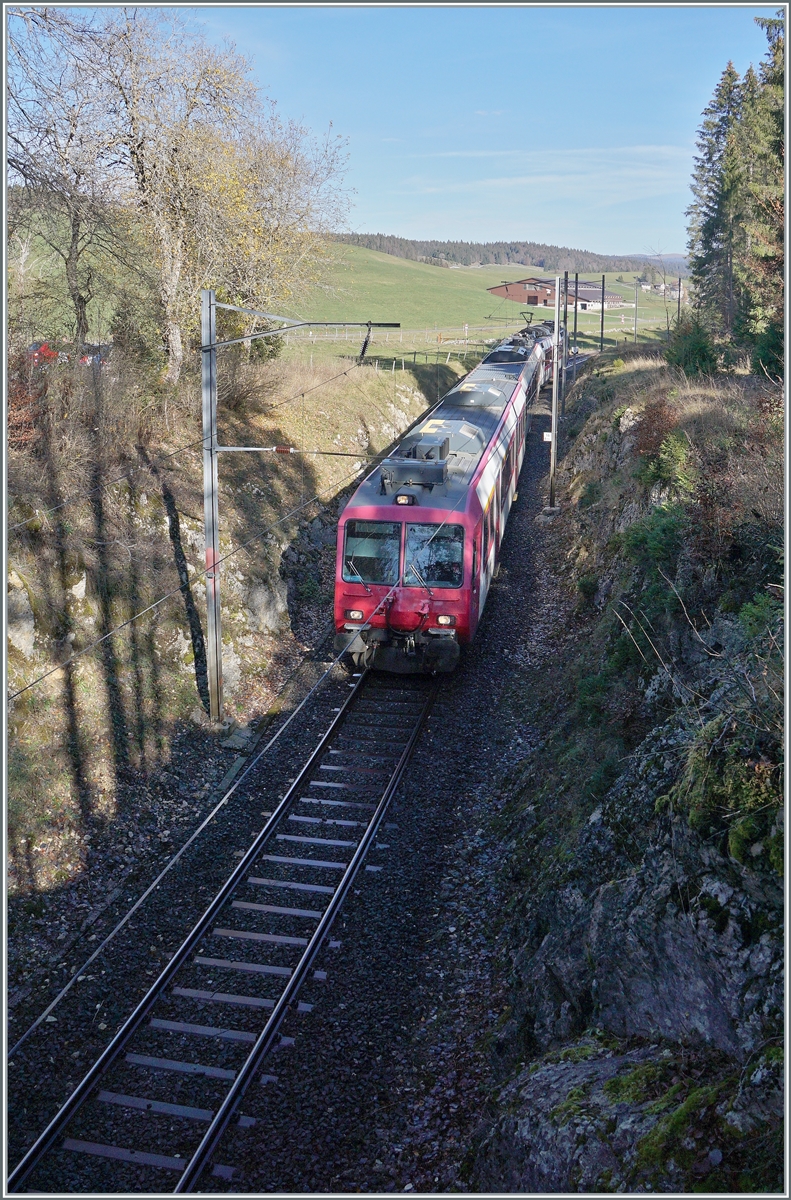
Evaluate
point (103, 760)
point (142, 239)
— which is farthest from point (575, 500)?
point (103, 760)

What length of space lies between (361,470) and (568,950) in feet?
64.9

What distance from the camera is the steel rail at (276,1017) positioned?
6.39 metres

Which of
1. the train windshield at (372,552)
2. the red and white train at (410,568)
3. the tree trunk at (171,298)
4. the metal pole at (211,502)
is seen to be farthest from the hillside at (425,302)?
the metal pole at (211,502)

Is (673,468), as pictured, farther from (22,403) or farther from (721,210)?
(721,210)

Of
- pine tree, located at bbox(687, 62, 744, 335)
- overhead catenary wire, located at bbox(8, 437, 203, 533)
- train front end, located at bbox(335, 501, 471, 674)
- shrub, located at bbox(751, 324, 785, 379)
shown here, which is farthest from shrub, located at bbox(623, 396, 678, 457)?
pine tree, located at bbox(687, 62, 744, 335)

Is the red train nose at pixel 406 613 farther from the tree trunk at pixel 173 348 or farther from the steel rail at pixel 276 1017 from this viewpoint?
the tree trunk at pixel 173 348

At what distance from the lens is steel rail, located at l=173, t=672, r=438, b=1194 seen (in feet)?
21.0

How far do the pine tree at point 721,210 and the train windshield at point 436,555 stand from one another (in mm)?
30933

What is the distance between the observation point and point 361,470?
25453 millimetres

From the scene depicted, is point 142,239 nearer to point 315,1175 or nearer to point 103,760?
point 103,760

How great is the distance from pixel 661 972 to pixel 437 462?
1005 cm

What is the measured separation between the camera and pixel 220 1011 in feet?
26.2

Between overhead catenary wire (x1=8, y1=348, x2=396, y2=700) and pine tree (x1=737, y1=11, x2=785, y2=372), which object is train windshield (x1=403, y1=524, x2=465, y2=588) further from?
pine tree (x1=737, y1=11, x2=785, y2=372)

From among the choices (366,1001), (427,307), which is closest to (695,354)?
(366,1001)
